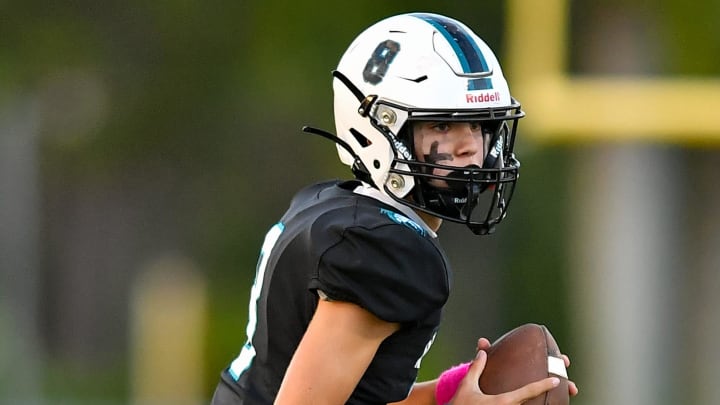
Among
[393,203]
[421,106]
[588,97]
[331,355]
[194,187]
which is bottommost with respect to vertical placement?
[194,187]

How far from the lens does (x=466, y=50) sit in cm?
215

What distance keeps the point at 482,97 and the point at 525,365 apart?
0.40 m

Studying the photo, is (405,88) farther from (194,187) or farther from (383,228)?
(194,187)

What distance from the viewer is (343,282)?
1.91 meters

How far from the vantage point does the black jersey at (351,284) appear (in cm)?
192

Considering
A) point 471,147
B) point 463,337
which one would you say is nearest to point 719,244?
point 463,337

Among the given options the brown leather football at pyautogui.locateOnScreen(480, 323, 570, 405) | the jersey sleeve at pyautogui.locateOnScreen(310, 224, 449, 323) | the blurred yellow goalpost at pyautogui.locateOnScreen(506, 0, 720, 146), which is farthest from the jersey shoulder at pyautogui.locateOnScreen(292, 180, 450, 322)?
the blurred yellow goalpost at pyautogui.locateOnScreen(506, 0, 720, 146)

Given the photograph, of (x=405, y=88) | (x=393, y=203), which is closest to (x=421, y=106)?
(x=405, y=88)

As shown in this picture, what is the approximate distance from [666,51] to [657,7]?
170mm

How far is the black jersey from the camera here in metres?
1.92

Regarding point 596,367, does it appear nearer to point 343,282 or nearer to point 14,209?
point 14,209

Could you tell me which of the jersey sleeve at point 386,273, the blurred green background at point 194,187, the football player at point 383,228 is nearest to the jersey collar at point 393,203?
the football player at point 383,228

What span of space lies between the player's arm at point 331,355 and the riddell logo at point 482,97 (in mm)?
376

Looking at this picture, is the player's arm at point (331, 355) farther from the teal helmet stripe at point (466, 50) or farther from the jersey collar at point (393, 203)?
the teal helmet stripe at point (466, 50)
